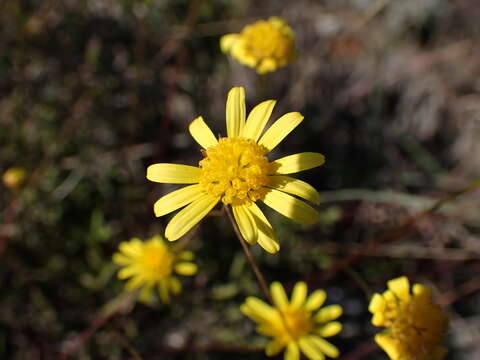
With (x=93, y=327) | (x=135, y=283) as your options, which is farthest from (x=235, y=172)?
(x=93, y=327)

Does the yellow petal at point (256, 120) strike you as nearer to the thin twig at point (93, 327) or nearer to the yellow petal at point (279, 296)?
the yellow petal at point (279, 296)

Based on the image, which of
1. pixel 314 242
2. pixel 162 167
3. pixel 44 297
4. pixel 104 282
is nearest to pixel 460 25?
pixel 314 242

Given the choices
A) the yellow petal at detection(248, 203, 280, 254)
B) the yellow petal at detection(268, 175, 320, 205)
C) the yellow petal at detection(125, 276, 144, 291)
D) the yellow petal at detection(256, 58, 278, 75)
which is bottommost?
the yellow petal at detection(248, 203, 280, 254)

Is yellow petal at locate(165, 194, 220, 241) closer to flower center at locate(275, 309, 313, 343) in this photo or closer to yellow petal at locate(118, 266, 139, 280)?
flower center at locate(275, 309, 313, 343)

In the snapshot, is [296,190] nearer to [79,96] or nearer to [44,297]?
[44,297]

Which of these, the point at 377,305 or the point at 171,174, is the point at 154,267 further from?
the point at 377,305

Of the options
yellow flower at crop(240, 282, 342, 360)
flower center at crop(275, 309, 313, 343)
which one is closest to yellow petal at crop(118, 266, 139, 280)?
yellow flower at crop(240, 282, 342, 360)
